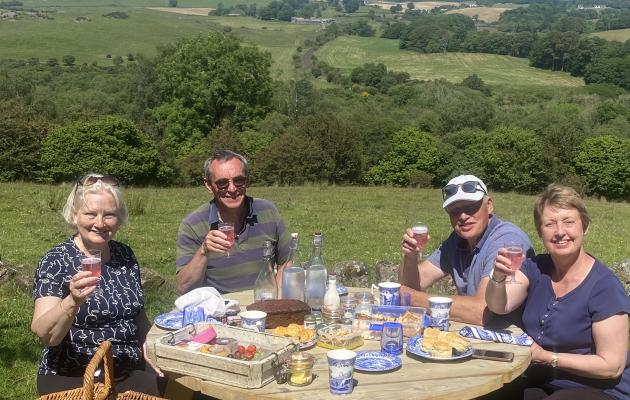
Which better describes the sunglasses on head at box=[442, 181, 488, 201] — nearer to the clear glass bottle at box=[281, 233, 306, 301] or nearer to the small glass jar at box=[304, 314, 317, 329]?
the clear glass bottle at box=[281, 233, 306, 301]

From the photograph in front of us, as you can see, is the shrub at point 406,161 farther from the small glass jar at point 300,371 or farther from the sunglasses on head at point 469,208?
the small glass jar at point 300,371

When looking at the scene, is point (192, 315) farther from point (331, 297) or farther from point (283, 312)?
point (331, 297)

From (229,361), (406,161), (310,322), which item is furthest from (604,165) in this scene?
(229,361)

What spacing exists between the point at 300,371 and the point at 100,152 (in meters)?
38.4

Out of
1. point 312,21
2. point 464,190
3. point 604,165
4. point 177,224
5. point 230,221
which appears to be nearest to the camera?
point 464,190

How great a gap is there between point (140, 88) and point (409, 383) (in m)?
59.0

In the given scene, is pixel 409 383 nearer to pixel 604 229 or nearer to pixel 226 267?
pixel 226 267

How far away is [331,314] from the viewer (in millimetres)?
4105

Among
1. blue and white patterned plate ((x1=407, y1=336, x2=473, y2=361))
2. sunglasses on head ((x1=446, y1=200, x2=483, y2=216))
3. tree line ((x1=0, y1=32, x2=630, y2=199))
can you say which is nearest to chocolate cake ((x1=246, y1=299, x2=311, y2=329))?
blue and white patterned plate ((x1=407, y1=336, x2=473, y2=361))

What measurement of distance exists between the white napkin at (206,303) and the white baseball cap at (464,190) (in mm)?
1655

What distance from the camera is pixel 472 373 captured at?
341cm

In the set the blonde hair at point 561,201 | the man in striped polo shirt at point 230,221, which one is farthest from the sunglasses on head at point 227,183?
the blonde hair at point 561,201

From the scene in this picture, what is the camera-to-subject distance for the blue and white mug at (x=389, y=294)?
4.31m

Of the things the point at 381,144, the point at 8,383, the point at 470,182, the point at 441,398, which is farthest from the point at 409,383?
the point at 381,144
